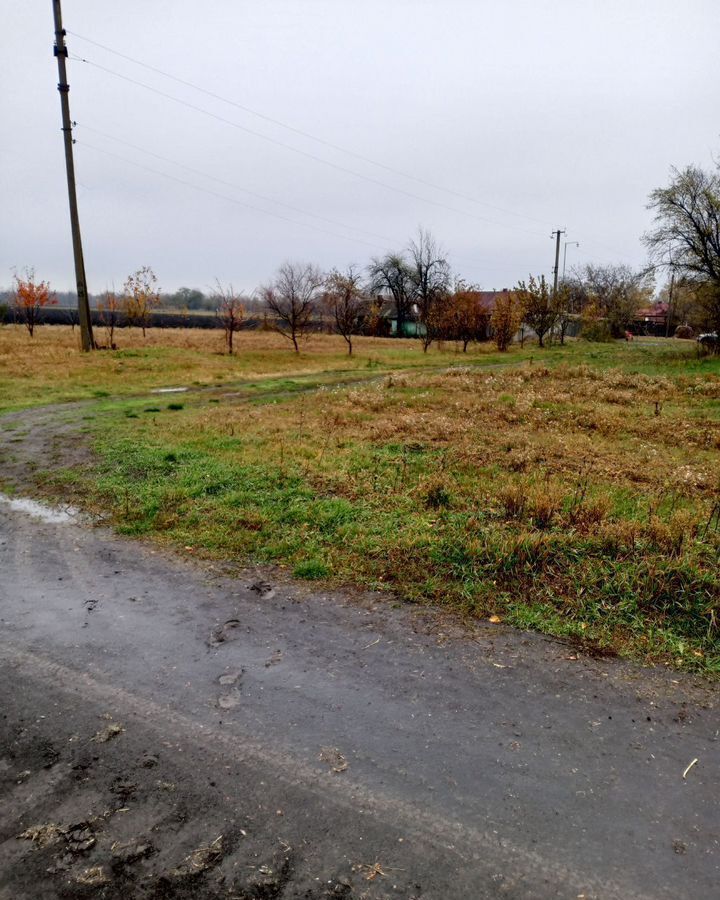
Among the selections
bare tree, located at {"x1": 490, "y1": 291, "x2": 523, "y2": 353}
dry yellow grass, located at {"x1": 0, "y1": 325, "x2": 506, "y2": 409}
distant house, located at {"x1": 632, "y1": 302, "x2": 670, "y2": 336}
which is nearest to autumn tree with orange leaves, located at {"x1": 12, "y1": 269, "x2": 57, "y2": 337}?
dry yellow grass, located at {"x1": 0, "y1": 325, "x2": 506, "y2": 409}

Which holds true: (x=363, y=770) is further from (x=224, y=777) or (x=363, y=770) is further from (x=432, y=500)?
(x=432, y=500)

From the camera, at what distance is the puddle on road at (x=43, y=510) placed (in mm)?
6094

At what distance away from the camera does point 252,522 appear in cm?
573

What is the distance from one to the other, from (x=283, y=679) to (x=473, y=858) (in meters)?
1.46

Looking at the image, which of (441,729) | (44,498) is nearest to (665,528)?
(441,729)

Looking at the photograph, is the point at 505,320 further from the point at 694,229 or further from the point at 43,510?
the point at 43,510

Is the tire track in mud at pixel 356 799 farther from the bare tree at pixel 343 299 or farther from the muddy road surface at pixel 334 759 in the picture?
the bare tree at pixel 343 299

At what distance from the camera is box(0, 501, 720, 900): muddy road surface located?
2.21 metres

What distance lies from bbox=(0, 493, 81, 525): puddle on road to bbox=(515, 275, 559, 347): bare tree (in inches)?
1442

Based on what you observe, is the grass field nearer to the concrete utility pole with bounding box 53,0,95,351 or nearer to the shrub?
the shrub

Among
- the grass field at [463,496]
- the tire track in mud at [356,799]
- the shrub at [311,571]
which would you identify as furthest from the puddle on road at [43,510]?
the tire track in mud at [356,799]

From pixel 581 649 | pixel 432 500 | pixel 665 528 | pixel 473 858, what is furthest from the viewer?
pixel 432 500

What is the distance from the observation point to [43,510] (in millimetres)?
6371

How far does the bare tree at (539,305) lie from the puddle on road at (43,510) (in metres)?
36.6
